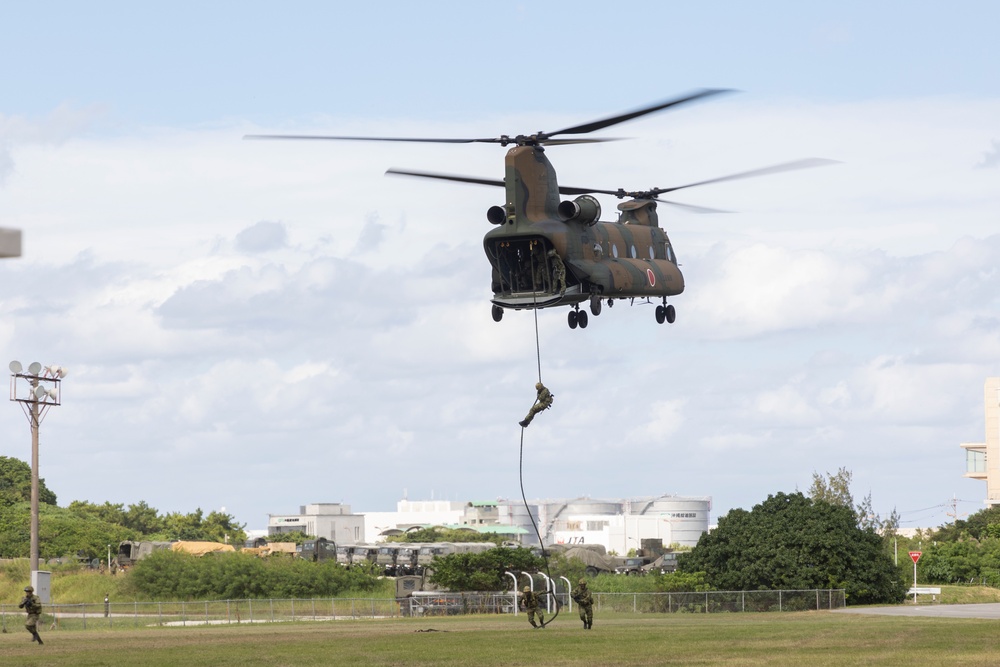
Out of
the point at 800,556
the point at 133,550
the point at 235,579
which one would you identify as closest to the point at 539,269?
the point at 800,556

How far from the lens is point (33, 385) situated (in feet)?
240

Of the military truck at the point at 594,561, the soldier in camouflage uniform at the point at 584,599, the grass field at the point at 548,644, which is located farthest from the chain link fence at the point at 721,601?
the military truck at the point at 594,561

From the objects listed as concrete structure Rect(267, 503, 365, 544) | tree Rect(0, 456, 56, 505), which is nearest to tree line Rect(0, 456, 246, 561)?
tree Rect(0, 456, 56, 505)

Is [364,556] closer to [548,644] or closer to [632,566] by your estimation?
[632,566]

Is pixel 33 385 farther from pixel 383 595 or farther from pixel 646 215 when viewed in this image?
pixel 646 215

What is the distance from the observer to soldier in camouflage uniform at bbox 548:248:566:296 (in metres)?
43.9

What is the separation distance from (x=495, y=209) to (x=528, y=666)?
17.6m

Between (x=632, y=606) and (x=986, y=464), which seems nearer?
(x=632, y=606)

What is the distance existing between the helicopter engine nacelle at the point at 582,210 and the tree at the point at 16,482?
4361 inches

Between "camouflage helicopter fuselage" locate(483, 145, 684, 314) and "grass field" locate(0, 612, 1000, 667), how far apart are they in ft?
33.8

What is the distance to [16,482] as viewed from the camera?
14925 centimetres

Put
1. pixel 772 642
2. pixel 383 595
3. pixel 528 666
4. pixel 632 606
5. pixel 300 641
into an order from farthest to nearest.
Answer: pixel 383 595
pixel 632 606
pixel 300 641
pixel 772 642
pixel 528 666

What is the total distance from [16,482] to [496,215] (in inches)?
4591

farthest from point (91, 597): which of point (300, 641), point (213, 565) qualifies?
point (300, 641)
